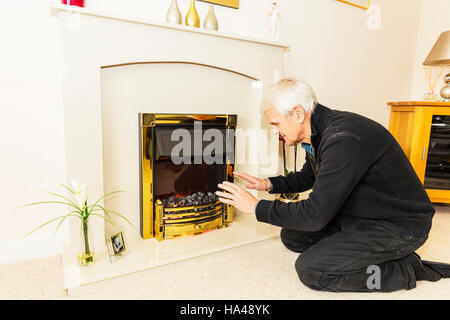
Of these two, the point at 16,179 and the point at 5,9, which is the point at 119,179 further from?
the point at 5,9

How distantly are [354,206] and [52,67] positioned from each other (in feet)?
5.19

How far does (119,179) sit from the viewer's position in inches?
Answer: 68.4

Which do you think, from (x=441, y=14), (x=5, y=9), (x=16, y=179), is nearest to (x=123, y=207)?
(x=16, y=179)

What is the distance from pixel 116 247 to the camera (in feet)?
5.05

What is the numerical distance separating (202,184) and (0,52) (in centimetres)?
125

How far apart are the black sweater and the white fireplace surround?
63cm

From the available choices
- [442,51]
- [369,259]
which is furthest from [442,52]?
[369,259]

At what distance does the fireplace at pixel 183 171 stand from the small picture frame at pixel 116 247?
223 mm

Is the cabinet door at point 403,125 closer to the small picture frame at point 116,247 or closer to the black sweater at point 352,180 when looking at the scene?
the black sweater at point 352,180

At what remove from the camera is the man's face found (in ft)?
4.48

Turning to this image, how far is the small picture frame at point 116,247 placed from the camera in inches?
59.6

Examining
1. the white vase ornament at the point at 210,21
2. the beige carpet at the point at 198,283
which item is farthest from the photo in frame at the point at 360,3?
the beige carpet at the point at 198,283

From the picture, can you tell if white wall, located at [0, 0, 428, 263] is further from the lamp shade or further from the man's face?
the man's face
